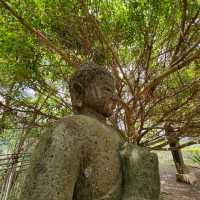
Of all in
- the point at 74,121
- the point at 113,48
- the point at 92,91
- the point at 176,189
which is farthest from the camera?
the point at 176,189

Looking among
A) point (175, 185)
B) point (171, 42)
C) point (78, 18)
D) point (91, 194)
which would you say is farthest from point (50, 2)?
point (175, 185)

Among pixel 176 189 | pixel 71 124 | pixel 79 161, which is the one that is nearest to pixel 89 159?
pixel 79 161

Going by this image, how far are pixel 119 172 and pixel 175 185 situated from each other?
809 cm

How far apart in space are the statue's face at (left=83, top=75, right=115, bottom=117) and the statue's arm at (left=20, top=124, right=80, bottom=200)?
1.43 ft

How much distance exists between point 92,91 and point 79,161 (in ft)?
1.96

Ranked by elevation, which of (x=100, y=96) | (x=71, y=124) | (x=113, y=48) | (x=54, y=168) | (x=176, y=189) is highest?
(x=113, y=48)

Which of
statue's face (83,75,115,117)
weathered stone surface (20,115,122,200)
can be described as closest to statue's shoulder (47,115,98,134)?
weathered stone surface (20,115,122,200)

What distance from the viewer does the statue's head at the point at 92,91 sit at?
214 centimetres

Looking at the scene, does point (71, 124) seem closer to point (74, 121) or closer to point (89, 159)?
point (74, 121)

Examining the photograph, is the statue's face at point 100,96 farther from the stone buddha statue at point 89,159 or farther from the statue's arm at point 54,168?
the statue's arm at point 54,168

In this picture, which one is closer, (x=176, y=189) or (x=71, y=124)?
(x=71, y=124)

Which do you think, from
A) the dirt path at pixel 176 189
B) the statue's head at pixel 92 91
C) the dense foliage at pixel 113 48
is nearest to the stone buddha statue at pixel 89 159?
the statue's head at pixel 92 91

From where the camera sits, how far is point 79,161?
173 centimetres

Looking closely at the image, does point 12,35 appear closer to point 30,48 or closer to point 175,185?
point 30,48
